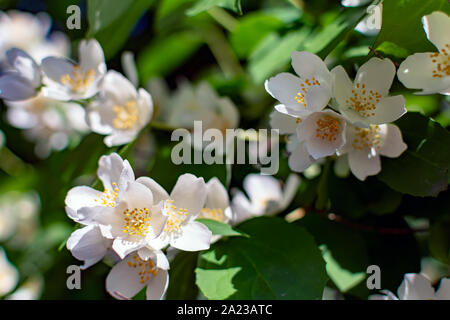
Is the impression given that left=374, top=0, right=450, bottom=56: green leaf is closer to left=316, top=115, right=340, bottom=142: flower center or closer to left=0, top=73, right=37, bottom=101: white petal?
left=316, top=115, right=340, bottom=142: flower center

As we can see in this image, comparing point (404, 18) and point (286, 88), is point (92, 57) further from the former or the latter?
point (404, 18)

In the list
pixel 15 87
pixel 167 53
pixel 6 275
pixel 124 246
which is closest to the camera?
pixel 124 246

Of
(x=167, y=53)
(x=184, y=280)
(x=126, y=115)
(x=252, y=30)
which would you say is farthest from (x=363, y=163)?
(x=167, y=53)

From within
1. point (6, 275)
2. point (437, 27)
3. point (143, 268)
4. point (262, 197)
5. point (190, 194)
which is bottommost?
point (6, 275)

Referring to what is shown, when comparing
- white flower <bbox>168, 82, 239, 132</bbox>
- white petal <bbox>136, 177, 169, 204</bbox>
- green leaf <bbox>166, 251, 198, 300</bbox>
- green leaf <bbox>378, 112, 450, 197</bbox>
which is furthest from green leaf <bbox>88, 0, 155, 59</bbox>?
green leaf <bbox>378, 112, 450, 197</bbox>

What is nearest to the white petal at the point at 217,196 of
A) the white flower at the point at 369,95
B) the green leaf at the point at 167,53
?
the white flower at the point at 369,95
